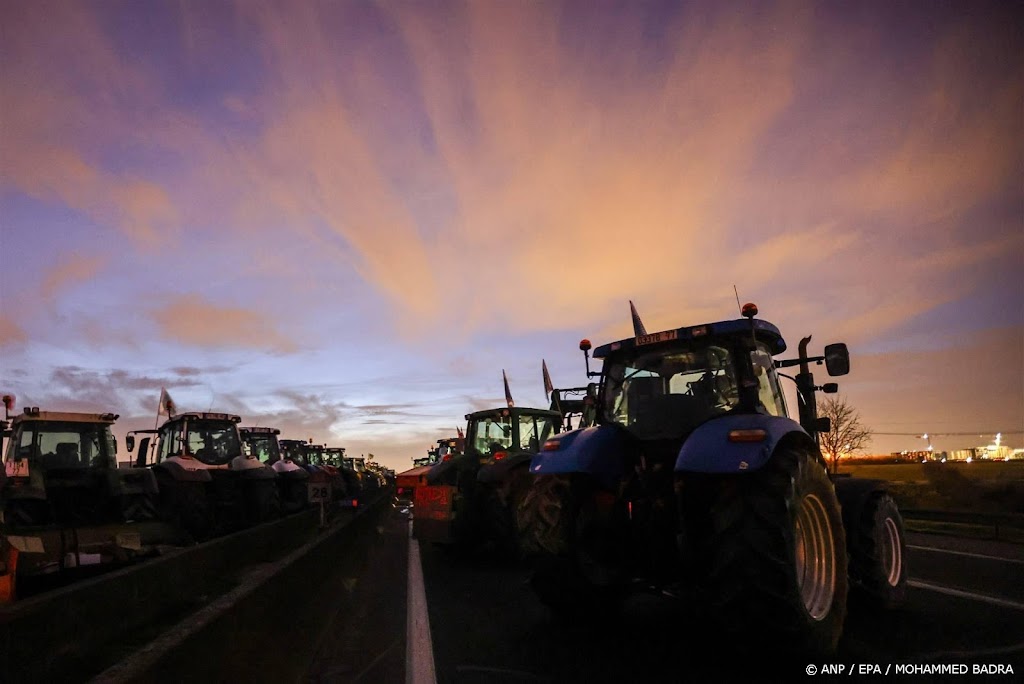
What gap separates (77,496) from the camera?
44.2 feet

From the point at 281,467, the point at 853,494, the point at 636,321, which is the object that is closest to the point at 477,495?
the point at 636,321

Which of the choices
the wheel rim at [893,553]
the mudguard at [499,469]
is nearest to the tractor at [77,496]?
the mudguard at [499,469]

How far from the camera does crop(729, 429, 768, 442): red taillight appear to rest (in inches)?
197

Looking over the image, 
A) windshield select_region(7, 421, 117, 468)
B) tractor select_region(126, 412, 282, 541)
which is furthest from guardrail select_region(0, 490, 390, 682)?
tractor select_region(126, 412, 282, 541)

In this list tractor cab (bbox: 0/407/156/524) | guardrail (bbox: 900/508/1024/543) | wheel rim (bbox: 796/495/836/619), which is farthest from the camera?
guardrail (bbox: 900/508/1024/543)

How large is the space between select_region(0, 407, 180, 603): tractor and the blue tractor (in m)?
6.32

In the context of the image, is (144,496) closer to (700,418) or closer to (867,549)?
(700,418)

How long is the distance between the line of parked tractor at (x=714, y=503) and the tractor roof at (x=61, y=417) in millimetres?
11728

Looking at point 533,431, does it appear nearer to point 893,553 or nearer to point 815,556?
point 893,553

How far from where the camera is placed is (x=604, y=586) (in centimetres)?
578

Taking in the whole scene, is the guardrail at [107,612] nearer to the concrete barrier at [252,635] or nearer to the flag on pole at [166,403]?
the concrete barrier at [252,635]

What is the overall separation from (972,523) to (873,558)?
1201 cm

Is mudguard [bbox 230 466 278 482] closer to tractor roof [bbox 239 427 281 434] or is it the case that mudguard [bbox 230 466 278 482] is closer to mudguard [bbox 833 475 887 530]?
tractor roof [bbox 239 427 281 434]

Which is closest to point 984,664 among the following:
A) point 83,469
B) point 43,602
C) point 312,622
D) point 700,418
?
point 700,418
